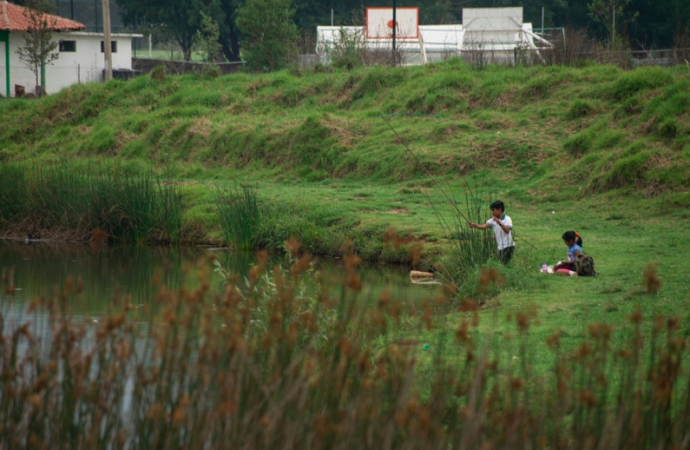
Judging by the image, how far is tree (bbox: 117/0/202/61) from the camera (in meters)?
42.6

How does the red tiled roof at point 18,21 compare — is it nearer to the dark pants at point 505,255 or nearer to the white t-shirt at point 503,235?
A: the white t-shirt at point 503,235

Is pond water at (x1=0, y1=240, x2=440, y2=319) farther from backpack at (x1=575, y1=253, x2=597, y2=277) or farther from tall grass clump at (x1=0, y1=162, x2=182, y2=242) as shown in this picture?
backpack at (x1=575, y1=253, x2=597, y2=277)

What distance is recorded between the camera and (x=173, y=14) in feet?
142

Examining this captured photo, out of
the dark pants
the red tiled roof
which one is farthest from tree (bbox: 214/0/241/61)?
the dark pants

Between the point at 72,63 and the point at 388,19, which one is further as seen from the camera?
the point at 72,63

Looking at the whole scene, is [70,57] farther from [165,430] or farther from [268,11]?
[165,430]

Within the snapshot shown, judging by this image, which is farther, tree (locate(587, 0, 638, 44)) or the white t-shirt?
tree (locate(587, 0, 638, 44))

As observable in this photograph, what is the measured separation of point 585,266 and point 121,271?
650 cm

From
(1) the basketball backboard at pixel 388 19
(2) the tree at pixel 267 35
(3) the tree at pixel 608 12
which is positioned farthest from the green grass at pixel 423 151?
(3) the tree at pixel 608 12

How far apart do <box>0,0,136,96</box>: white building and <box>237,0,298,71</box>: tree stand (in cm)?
601

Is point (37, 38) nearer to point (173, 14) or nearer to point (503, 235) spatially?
point (173, 14)

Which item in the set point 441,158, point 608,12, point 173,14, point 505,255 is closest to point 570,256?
point 505,255

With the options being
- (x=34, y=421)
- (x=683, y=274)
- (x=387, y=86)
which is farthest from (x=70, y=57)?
(x=34, y=421)

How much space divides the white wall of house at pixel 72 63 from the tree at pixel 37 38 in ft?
3.05
